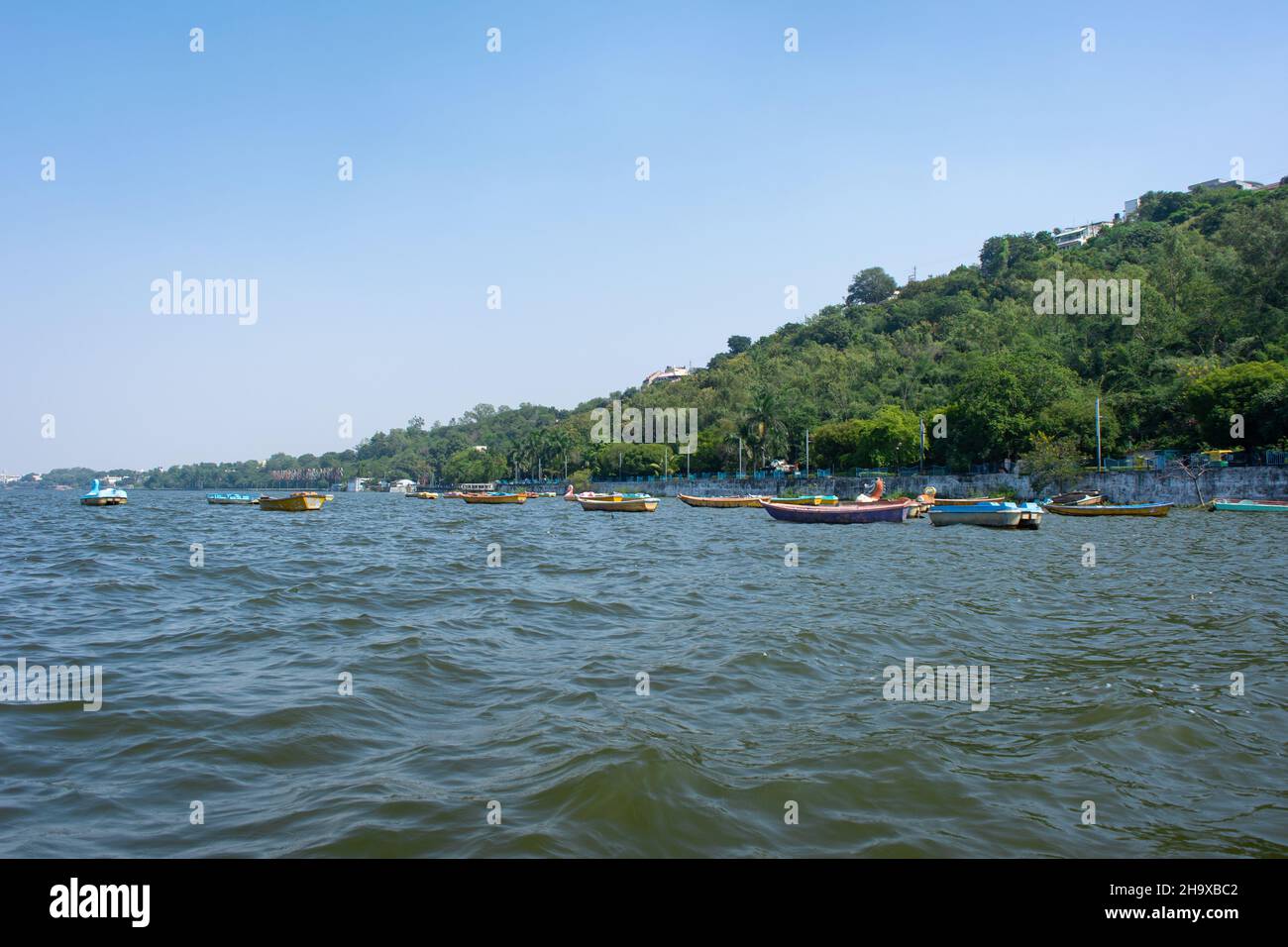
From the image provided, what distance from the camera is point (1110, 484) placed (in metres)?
58.7

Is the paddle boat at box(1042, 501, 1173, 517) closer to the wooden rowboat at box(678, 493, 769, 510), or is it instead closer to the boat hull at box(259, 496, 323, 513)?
the wooden rowboat at box(678, 493, 769, 510)

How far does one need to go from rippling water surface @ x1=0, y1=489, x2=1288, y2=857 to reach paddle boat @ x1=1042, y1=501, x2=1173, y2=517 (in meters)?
32.1

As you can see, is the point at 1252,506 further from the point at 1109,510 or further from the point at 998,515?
the point at 998,515

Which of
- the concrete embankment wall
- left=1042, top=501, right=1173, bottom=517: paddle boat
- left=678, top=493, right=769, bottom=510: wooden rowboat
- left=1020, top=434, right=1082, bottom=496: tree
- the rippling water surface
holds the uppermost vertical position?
left=1020, top=434, right=1082, bottom=496: tree

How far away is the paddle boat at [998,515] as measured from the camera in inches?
1534

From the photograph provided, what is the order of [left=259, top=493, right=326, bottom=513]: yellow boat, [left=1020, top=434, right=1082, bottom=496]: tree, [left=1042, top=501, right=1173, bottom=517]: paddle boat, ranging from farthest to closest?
1. [left=259, top=493, right=326, bottom=513]: yellow boat
2. [left=1020, top=434, right=1082, bottom=496]: tree
3. [left=1042, top=501, right=1173, bottom=517]: paddle boat

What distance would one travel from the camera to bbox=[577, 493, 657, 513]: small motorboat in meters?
62.7

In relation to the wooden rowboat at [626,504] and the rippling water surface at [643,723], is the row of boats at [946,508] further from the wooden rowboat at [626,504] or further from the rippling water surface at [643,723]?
the rippling water surface at [643,723]

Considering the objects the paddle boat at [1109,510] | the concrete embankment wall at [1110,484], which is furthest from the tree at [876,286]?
the paddle boat at [1109,510]

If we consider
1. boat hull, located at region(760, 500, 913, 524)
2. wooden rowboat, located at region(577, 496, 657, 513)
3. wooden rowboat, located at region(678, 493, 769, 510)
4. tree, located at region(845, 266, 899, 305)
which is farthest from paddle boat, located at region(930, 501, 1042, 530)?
tree, located at region(845, 266, 899, 305)
